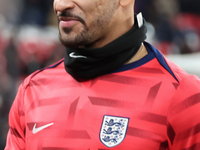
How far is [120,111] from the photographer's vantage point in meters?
1.63

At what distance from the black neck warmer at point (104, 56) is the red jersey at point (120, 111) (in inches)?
2.0

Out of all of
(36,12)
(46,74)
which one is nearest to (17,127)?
(46,74)

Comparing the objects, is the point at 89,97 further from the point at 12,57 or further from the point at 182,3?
the point at 182,3

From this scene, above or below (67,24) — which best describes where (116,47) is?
below

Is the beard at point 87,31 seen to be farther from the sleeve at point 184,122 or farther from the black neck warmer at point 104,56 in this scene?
the sleeve at point 184,122

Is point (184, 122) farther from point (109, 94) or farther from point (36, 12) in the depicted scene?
point (36, 12)

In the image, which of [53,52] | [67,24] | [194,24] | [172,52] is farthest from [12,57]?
[194,24]

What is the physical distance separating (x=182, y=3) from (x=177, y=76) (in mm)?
6507

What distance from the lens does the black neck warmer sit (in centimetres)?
172

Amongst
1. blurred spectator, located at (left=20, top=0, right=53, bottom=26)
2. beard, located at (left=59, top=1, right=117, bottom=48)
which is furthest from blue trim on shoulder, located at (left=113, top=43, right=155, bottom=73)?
blurred spectator, located at (left=20, top=0, right=53, bottom=26)

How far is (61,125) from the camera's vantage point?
1728 mm

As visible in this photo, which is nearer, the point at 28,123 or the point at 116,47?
the point at 116,47

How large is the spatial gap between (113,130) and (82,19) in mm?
560

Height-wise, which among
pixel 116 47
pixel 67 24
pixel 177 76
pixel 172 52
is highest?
pixel 67 24
